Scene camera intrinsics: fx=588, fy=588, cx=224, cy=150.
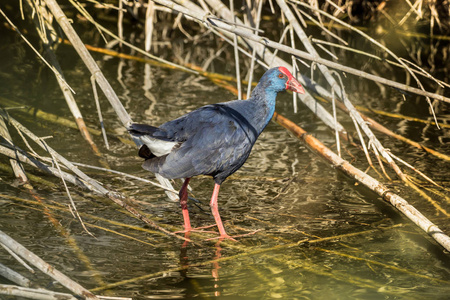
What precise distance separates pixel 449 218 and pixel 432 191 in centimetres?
36

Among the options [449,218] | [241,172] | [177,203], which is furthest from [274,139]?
[449,218]

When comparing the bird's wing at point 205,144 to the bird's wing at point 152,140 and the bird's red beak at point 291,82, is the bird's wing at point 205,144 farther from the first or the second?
the bird's red beak at point 291,82

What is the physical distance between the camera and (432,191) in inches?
140

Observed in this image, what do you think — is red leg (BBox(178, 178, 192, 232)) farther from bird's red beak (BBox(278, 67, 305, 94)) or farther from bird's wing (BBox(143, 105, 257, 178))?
bird's red beak (BBox(278, 67, 305, 94))

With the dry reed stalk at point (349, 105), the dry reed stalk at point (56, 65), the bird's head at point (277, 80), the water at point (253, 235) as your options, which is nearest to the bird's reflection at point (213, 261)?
the water at point (253, 235)

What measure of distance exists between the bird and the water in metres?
0.27

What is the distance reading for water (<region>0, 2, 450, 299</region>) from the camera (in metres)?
2.54

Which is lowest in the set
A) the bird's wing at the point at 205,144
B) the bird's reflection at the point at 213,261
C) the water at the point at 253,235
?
the bird's reflection at the point at 213,261

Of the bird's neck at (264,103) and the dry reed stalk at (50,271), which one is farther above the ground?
the bird's neck at (264,103)

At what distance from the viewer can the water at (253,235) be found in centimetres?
254

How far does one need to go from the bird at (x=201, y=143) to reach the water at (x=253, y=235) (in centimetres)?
27

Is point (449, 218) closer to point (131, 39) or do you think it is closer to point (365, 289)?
point (365, 289)

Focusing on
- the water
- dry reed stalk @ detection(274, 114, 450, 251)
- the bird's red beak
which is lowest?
the water

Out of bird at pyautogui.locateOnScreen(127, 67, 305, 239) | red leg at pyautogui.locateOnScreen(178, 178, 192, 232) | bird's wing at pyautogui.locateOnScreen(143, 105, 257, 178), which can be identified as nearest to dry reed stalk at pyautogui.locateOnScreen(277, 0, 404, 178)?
bird at pyautogui.locateOnScreen(127, 67, 305, 239)
